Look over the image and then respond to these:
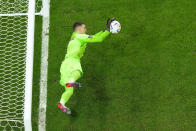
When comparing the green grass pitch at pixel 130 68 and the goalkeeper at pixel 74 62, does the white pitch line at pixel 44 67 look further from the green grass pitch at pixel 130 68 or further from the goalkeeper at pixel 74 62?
the goalkeeper at pixel 74 62

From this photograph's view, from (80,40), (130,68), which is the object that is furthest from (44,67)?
(130,68)

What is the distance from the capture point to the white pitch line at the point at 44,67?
486 cm

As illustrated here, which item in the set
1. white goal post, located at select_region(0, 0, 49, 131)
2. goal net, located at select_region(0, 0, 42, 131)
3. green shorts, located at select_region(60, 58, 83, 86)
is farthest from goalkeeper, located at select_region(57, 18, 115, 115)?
goal net, located at select_region(0, 0, 42, 131)

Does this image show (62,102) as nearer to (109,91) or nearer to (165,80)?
(109,91)

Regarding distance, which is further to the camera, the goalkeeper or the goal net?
the goal net

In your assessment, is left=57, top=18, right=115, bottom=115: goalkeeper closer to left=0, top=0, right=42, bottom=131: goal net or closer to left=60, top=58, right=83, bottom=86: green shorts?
left=60, top=58, right=83, bottom=86: green shorts

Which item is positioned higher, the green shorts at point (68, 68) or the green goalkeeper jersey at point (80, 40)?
the green goalkeeper jersey at point (80, 40)

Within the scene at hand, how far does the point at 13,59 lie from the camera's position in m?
5.30

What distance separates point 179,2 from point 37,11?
9.66ft

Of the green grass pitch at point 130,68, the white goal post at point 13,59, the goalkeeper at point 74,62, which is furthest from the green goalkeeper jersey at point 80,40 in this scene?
the green grass pitch at point 130,68

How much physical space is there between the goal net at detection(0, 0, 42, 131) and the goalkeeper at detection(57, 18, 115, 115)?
0.79 metres

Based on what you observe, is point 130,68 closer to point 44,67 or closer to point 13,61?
point 44,67

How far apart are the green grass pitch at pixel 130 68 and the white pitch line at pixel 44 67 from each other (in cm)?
8

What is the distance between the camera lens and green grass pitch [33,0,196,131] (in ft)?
15.6
